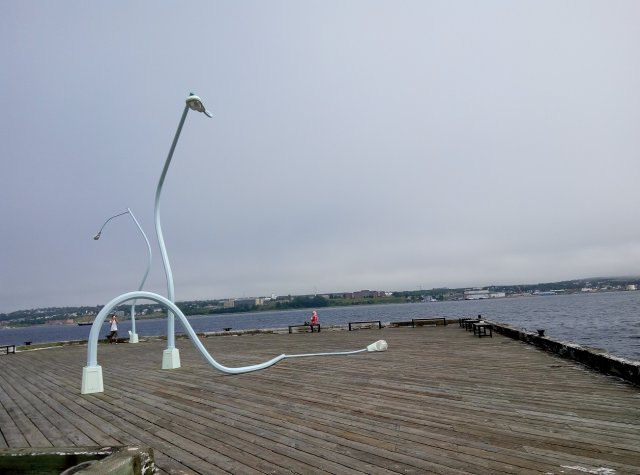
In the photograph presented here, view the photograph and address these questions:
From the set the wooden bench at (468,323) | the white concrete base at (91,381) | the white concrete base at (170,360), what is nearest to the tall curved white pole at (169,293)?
the white concrete base at (170,360)

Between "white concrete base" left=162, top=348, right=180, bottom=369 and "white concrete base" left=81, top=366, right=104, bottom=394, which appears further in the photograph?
"white concrete base" left=162, top=348, right=180, bottom=369

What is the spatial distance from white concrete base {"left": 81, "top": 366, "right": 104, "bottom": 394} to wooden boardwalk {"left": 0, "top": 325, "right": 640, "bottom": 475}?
12.1 inches

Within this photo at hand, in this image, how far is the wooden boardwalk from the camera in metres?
3.38

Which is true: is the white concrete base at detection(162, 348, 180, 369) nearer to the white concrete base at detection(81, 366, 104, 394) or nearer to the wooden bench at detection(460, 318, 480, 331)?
the white concrete base at detection(81, 366, 104, 394)

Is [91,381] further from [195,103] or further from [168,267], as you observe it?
[195,103]

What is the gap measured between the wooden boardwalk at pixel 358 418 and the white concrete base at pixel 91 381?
307 millimetres

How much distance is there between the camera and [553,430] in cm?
397

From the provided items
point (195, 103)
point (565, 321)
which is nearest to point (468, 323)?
point (195, 103)

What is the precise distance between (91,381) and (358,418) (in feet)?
16.8

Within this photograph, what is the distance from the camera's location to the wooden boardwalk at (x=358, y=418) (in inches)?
133

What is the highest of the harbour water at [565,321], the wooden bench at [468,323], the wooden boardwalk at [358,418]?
the wooden boardwalk at [358,418]

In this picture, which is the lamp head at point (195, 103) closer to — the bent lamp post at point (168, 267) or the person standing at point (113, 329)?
the bent lamp post at point (168, 267)

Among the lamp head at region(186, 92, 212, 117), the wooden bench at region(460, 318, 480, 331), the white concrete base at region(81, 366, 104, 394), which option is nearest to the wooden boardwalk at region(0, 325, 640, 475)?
the white concrete base at region(81, 366, 104, 394)

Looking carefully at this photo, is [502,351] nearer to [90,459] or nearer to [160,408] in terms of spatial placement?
[160,408]
